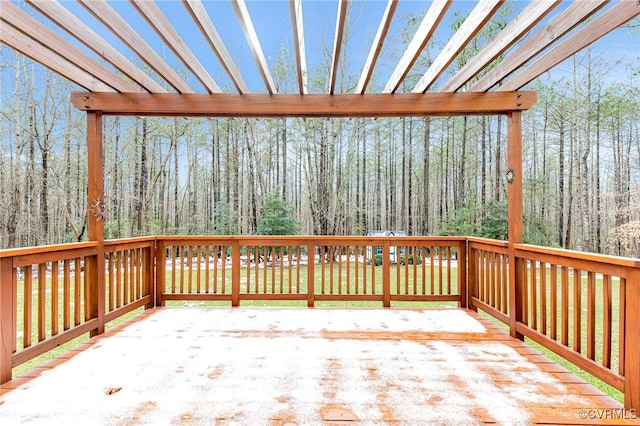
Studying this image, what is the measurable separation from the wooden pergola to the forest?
4.70 m

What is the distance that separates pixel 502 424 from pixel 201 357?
2.21 m

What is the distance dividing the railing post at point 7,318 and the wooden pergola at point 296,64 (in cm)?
95

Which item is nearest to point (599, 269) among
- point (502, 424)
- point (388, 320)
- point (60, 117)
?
point (502, 424)

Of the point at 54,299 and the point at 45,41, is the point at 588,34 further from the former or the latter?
the point at 54,299

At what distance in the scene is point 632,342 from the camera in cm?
185

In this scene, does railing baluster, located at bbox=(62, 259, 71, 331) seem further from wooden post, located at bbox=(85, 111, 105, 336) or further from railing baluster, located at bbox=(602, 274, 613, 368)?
railing baluster, located at bbox=(602, 274, 613, 368)

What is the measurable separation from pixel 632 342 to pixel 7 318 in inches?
164

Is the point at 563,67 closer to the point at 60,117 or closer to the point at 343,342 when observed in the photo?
the point at 343,342

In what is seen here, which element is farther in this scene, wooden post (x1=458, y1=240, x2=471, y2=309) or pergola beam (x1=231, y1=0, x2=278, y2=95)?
wooden post (x1=458, y1=240, x2=471, y2=309)

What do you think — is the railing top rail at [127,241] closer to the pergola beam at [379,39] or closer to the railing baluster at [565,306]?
the pergola beam at [379,39]

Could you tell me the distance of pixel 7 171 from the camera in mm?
7285

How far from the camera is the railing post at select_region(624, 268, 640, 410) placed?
181 cm

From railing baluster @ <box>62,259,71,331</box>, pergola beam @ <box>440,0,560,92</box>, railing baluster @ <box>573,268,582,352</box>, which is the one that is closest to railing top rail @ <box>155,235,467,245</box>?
railing baluster @ <box>62,259,71,331</box>

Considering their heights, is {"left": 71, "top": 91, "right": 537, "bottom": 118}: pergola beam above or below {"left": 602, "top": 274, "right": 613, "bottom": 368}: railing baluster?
above
